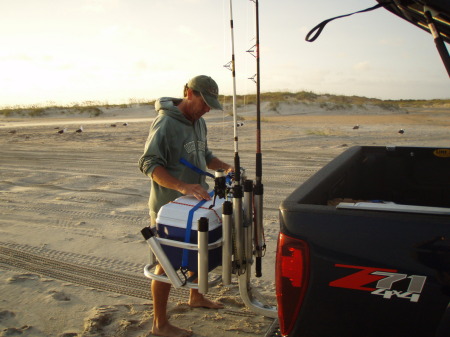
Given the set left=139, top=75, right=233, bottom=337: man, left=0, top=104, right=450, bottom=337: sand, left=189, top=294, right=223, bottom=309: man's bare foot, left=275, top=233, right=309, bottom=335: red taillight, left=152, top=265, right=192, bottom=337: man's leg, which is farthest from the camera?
left=189, top=294, right=223, bottom=309: man's bare foot

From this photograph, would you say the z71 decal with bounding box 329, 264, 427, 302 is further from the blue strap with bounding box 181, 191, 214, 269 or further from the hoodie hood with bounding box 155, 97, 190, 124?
the hoodie hood with bounding box 155, 97, 190, 124

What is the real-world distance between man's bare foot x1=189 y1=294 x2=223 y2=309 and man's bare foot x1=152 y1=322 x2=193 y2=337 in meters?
0.46

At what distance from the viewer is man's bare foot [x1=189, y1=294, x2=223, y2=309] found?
3.76 m

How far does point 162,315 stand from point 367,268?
1893 mm

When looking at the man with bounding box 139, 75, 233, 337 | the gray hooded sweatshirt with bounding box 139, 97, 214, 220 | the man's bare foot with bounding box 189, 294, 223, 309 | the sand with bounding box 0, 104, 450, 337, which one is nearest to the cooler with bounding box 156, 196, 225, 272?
the man with bounding box 139, 75, 233, 337

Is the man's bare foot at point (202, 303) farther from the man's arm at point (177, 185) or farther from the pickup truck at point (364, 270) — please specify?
the pickup truck at point (364, 270)

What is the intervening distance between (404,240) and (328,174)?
1.22 metres

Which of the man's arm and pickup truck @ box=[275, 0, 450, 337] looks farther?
the man's arm

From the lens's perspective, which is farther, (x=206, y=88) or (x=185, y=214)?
(x=206, y=88)

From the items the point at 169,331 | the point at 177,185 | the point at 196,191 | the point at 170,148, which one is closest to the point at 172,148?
the point at 170,148

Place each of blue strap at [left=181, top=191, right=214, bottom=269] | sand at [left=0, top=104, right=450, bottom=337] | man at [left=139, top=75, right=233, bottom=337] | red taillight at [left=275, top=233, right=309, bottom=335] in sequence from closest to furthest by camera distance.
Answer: red taillight at [left=275, top=233, right=309, bottom=335] → blue strap at [left=181, top=191, right=214, bottom=269] → man at [left=139, top=75, right=233, bottom=337] → sand at [left=0, top=104, right=450, bottom=337]

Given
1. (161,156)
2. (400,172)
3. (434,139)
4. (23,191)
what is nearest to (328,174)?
(161,156)

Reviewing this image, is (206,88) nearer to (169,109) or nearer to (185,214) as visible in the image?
(169,109)

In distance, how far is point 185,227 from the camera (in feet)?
8.74
